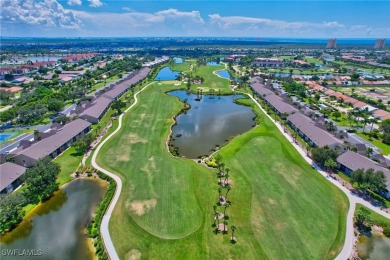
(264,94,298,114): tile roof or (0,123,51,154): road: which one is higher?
(264,94,298,114): tile roof

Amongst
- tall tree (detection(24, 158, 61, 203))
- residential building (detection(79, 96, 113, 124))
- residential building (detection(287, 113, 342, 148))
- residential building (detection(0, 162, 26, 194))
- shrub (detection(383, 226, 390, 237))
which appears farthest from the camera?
residential building (detection(79, 96, 113, 124))

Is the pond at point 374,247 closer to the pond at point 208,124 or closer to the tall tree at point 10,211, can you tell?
the pond at point 208,124

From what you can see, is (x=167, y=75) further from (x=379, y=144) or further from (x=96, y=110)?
(x=379, y=144)

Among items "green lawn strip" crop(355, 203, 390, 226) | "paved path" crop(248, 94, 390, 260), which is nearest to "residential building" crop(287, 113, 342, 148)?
"paved path" crop(248, 94, 390, 260)

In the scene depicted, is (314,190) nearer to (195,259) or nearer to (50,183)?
(195,259)

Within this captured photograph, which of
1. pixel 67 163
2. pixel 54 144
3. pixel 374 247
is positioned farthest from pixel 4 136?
pixel 374 247

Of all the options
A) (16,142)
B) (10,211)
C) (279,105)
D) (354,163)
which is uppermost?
(279,105)

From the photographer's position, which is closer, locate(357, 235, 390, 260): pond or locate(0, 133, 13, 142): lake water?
locate(357, 235, 390, 260): pond

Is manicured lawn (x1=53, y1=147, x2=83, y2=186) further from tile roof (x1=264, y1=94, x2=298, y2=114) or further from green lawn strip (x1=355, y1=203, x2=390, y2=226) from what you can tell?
tile roof (x1=264, y1=94, x2=298, y2=114)
